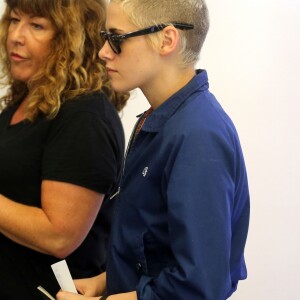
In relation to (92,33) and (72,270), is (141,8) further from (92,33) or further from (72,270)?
(72,270)

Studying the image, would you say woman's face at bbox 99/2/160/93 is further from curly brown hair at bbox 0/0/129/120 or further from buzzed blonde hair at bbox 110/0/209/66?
curly brown hair at bbox 0/0/129/120

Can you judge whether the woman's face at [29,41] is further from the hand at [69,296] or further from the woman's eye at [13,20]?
the hand at [69,296]

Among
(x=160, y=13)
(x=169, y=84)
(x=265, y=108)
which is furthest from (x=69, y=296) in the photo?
(x=265, y=108)

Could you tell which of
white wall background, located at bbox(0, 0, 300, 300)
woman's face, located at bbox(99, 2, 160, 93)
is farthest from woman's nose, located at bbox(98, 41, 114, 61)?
white wall background, located at bbox(0, 0, 300, 300)

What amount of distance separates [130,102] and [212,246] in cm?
119

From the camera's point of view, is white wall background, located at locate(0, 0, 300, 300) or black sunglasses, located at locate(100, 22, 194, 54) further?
white wall background, located at locate(0, 0, 300, 300)

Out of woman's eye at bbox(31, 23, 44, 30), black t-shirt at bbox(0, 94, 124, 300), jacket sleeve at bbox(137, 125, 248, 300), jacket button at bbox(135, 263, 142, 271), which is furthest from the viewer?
woman's eye at bbox(31, 23, 44, 30)

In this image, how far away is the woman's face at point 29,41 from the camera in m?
1.28

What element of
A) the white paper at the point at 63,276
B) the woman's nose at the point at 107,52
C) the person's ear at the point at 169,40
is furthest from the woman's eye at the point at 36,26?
the white paper at the point at 63,276

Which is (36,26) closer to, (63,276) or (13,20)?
(13,20)

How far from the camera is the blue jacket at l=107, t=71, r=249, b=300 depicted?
808mm

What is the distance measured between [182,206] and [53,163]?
441 mm

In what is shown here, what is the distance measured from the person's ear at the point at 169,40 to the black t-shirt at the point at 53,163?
32 cm

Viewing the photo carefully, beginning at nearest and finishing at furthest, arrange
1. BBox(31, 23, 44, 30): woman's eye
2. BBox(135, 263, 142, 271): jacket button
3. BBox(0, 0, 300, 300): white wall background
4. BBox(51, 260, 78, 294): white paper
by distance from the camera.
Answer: BBox(135, 263, 142, 271): jacket button, BBox(51, 260, 78, 294): white paper, BBox(31, 23, 44, 30): woman's eye, BBox(0, 0, 300, 300): white wall background
